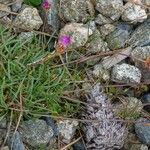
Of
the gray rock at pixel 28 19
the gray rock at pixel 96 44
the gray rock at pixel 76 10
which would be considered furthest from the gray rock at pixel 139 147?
the gray rock at pixel 28 19

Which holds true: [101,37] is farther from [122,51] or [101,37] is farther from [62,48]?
[62,48]

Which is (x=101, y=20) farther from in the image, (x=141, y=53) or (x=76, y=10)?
(x=141, y=53)

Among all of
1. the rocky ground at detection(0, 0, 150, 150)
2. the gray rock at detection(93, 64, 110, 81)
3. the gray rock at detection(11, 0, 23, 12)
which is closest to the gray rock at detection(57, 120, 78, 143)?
the rocky ground at detection(0, 0, 150, 150)

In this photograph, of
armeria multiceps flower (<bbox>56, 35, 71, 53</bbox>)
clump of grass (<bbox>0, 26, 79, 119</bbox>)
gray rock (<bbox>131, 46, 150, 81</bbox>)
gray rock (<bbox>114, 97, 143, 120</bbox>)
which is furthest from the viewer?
gray rock (<bbox>131, 46, 150, 81</bbox>)

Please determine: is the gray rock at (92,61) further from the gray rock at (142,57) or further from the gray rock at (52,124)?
the gray rock at (52,124)

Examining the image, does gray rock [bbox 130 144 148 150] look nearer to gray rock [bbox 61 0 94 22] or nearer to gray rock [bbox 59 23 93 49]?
gray rock [bbox 59 23 93 49]

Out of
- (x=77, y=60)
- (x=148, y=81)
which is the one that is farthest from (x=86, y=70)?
(x=148, y=81)
